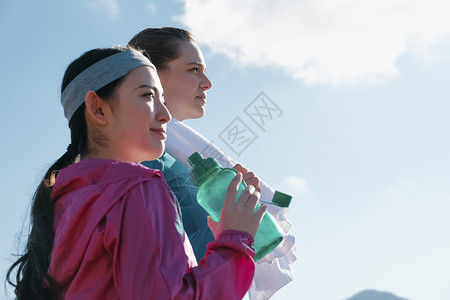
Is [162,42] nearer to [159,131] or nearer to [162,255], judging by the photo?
[159,131]

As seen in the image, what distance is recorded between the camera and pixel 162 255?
5.50 ft

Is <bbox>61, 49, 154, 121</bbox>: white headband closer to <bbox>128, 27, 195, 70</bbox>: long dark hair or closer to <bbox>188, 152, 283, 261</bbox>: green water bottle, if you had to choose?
<bbox>188, 152, 283, 261</bbox>: green water bottle

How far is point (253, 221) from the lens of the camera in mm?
1897

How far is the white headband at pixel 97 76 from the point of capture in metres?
2.18

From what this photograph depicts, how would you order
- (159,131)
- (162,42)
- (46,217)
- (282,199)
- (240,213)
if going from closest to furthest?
(240,213), (46,217), (159,131), (282,199), (162,42)

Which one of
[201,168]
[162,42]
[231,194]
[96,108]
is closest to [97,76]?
[96,108]

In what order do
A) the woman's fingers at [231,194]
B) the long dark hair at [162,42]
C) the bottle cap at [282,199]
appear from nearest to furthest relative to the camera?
the woman's fingers at [231,194] → the bottle cap at [282,199] → the long dark hair at [162,42]

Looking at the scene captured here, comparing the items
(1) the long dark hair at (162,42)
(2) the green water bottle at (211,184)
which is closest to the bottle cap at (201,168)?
(2) the green water bottle at (211,184)

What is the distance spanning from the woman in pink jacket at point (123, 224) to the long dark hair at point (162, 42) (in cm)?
113

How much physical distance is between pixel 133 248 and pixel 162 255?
0.28 feet

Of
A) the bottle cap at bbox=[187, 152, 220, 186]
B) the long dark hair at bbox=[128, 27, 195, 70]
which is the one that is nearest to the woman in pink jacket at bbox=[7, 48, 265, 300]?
the bottle cap at bbox=[187, 152, 220, 186]

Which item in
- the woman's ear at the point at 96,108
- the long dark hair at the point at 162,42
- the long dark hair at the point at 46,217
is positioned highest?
the long dark hair at the point at 162,42

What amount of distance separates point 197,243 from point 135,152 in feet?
2.40

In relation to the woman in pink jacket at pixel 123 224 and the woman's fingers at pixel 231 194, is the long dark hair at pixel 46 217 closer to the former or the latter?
the woman in pink jacket at pixel 123 224
